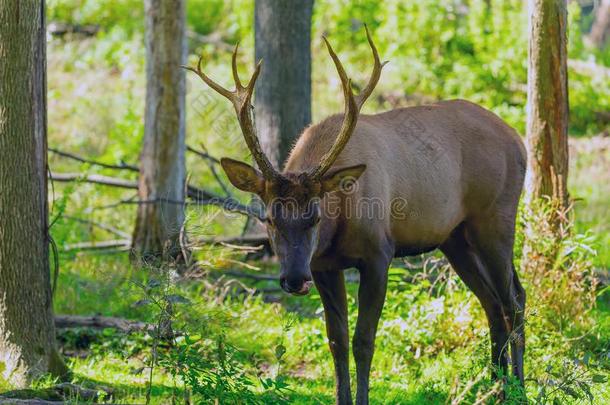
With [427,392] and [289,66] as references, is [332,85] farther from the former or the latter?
[427,392]

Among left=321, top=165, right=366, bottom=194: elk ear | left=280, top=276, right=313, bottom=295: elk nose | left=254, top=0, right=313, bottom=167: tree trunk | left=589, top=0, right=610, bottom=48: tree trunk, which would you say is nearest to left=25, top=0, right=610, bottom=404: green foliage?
left=280, top=276, right=313, bottom=295: elk nose

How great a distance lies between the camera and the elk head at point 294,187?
6.05 meters

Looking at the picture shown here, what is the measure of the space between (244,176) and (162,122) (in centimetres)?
430

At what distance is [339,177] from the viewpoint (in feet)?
20.6

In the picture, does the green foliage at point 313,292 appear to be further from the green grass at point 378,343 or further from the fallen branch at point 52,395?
the fallen branch at point 52,395

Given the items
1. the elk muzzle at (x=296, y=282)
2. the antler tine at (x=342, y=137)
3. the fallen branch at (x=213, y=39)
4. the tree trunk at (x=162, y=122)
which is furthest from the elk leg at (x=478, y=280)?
the fallen branch at (x=213, y=39)

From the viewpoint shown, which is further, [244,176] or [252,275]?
[252,275]

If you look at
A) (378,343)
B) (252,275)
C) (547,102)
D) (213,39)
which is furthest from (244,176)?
(213,39)

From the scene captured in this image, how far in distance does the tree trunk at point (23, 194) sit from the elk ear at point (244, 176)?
1.36 metres

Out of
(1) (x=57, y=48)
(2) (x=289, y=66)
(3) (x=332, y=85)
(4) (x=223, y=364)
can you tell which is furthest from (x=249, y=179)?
(1) (x=57, y=48)

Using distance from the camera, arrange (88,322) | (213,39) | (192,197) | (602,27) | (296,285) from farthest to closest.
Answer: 1. (602,27)
2. (213,39)
3. (192,197)
4. (88,322)
5. (296,285)

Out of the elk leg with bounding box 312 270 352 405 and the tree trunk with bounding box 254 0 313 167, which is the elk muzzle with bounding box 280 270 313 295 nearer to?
the elk leg with bounding box 312 270 352 405

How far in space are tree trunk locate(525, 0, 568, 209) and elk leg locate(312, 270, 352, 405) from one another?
7.85 ft

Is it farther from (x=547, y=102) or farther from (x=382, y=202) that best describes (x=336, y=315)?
(x=547, y=102)
